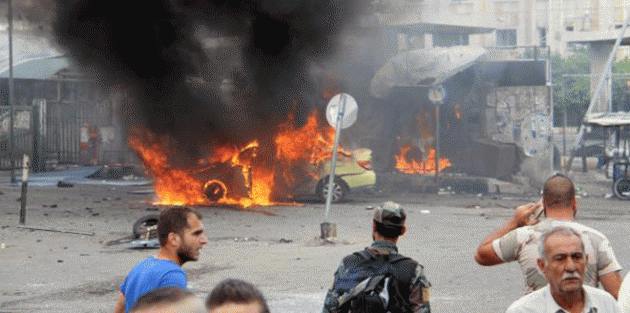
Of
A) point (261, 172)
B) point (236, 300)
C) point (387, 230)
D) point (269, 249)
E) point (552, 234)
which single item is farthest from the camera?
point (261, 172)

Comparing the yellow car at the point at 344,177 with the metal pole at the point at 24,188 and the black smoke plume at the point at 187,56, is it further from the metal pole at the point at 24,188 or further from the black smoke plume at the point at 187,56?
the metal pole at the point at 24,188

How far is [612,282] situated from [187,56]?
22.5 metres

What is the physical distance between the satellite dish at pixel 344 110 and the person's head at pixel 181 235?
469 inches

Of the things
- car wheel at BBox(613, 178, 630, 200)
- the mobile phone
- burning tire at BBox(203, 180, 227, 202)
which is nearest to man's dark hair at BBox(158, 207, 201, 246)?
the mobile phone

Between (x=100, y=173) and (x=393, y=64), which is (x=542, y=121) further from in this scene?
(x=100, y=173)

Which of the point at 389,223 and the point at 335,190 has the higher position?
the point at 389,223

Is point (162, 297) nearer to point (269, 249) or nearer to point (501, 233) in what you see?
point (501, 233)

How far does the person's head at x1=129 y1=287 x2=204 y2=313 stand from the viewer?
2.63 meters

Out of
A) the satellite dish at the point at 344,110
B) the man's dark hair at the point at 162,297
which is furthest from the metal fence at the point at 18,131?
the man's dark hair at the point at 162,297

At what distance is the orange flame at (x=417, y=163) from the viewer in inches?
1254

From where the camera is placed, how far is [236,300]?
285 centimetres

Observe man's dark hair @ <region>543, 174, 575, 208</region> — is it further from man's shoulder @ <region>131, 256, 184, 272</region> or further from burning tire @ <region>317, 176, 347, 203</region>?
burning tire @ <region>317, 176, 347, 203</region>

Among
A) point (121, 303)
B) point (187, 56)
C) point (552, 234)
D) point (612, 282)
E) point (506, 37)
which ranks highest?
point (506, 37)

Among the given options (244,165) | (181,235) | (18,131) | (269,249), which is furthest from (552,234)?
(18,131)
